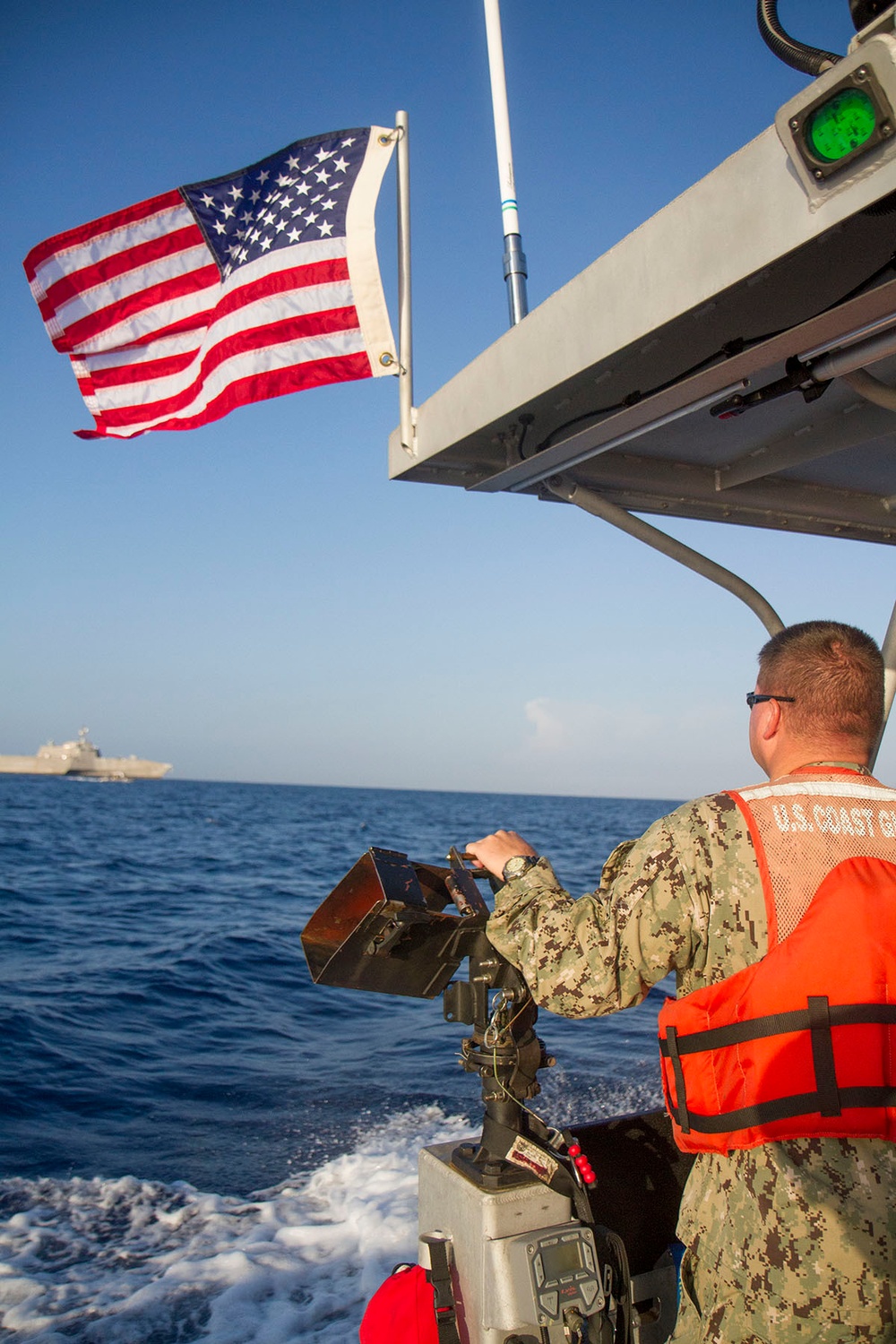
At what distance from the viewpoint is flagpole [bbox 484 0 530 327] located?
11.5 ft

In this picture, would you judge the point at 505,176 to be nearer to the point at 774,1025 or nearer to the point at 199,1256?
the point at 774,1025

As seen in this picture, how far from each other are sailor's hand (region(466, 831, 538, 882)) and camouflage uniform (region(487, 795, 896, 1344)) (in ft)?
0.48

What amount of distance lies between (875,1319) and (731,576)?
241cm

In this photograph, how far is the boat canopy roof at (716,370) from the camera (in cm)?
196

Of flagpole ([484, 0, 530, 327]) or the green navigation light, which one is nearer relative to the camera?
the green navigation light

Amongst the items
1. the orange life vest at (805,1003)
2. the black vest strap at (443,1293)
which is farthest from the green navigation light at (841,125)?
the black vest strap at (443,1293)

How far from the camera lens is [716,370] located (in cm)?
237

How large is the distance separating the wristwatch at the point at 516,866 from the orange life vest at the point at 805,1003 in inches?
16.8

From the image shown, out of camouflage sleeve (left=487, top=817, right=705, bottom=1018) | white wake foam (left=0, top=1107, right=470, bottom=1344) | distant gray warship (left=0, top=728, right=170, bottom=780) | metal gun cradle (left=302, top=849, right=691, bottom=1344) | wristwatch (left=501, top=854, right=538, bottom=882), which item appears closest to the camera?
camouflage sleeve (left=487, top=817, right=705, bottom=1018)

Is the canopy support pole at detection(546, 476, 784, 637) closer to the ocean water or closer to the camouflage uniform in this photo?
the camouflage uniform

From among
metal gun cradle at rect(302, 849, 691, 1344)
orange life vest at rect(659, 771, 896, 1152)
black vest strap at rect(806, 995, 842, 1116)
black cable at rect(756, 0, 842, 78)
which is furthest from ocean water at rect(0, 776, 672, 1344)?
black cable at rect(756, 0, 842, 78)

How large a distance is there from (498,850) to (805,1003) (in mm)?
784

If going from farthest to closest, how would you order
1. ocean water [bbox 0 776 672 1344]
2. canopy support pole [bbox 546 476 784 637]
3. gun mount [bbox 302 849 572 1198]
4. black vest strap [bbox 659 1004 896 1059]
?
ocean water [bbox 0 776 672 1344], canopy support pole [bbox 546 476 784 637], gun mount [bbox 302 849 572 1198], black vest strap [bbox 659 1004 896 1059]

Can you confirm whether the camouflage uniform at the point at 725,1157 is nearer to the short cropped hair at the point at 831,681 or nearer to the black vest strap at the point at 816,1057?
the black vest strap at the point at 816,1057
